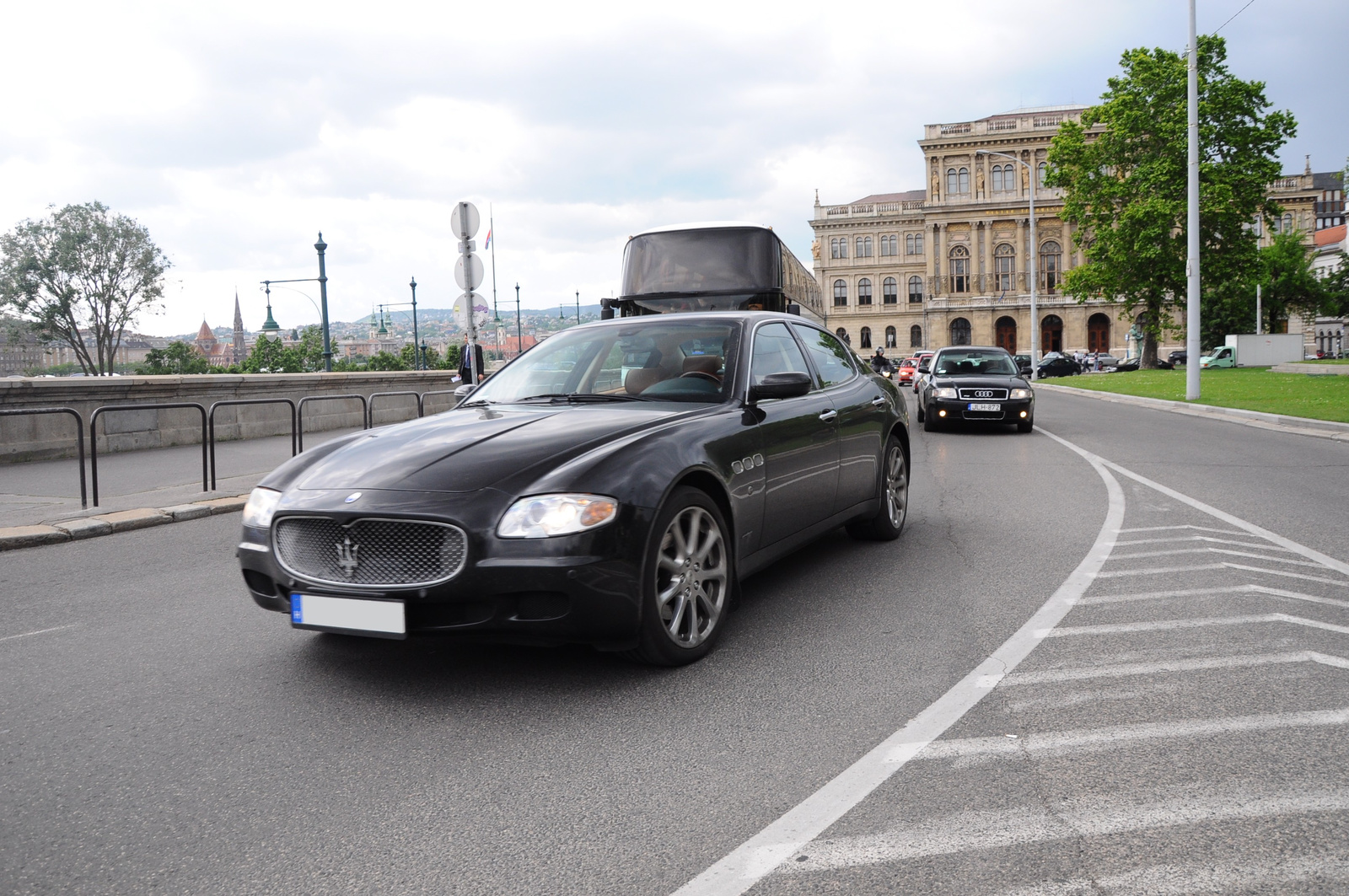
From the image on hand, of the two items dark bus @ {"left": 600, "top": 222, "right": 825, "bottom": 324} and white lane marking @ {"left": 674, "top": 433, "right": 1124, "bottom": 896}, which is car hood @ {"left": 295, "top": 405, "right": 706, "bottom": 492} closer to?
white lane marking @ {"left": 674, "top": 433, "right": 1124, "bottom": 896}

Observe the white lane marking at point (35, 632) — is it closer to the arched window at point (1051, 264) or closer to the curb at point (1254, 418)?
the curb at point (1254, 418)

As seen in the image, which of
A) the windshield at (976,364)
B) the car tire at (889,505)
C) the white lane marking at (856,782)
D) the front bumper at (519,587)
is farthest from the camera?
the windshield at (976,364)

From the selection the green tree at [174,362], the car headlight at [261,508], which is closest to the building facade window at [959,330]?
the green tree at [174,362]

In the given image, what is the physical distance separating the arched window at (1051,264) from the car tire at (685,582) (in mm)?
99849

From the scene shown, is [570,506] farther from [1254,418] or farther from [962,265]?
[962,265]

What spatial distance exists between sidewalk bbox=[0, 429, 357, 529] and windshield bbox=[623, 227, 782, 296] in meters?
6.78

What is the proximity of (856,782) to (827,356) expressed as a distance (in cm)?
398

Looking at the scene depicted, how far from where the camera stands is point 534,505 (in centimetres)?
383

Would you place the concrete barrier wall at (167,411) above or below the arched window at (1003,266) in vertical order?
below

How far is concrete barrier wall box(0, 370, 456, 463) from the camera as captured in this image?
13.5 metres

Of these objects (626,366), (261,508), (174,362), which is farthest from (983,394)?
(174,362)

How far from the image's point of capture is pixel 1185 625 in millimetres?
4836

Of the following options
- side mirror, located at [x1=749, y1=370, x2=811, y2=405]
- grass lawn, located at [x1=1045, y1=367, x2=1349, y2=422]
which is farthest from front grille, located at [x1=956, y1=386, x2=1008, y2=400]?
side mirror, located at [x1=749, y1=370, x2=811, y2=405]

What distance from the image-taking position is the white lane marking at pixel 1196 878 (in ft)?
8.00
